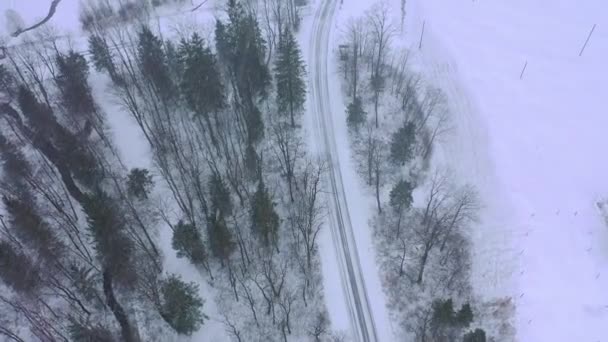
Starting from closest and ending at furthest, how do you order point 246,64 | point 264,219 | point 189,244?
point 189,244
point 264,219
point 246,64

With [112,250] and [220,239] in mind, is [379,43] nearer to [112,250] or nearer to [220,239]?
[220,239]

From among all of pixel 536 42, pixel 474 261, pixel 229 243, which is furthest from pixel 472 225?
pixel 536 42

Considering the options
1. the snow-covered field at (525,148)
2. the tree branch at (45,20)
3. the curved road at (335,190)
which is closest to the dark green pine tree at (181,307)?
the snow-covered field at (525,148)

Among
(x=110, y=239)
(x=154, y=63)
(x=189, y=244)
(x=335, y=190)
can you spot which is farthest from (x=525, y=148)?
(x=154, y=63)

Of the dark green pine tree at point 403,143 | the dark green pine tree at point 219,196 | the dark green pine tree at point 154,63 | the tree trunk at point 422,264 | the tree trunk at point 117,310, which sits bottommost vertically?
the tree trunk at point 117,310

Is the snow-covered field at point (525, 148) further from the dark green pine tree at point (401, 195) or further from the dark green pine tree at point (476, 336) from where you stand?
the dark green pine tree at point (476, 336)

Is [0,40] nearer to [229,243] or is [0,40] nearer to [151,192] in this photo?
[151,192]
